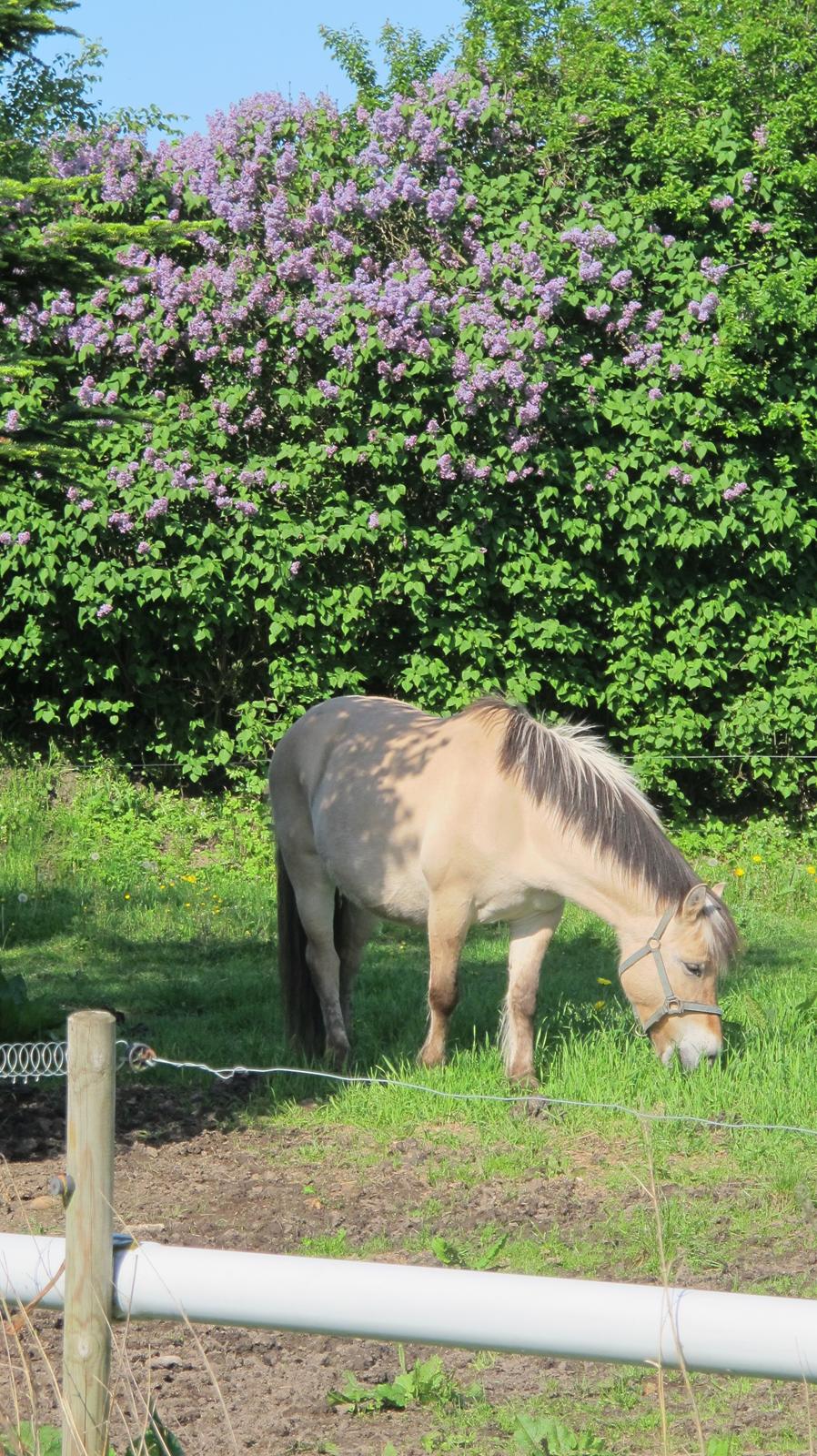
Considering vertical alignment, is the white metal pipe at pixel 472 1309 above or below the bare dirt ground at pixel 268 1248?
above

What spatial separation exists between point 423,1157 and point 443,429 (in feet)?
20.2

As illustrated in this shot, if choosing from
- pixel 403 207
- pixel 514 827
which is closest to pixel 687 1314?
pixel 514 827

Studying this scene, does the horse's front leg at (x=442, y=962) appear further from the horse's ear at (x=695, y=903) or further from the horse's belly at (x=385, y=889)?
the horse's ear at (x=695, y=903)

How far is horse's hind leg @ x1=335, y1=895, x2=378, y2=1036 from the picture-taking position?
682cm

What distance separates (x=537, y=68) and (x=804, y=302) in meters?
2.75

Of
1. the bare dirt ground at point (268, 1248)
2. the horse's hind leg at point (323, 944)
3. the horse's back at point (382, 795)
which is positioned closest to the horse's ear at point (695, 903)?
the horse's back at point (382, 795)

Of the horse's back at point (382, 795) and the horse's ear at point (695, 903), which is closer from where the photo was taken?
the horse's ear at point (695, 903)

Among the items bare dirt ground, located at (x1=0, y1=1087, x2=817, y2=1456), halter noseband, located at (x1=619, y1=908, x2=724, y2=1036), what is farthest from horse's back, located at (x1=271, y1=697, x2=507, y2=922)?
bare dirt ground, located at (x1=0, y1=1087, x2=817, y2=1456)

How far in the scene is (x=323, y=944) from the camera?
260 inches

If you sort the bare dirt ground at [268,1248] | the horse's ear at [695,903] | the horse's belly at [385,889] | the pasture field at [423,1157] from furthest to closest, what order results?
the horse's belly at [385,889]
the horse's ear at [695,903]
the pasture field at [423,1157]
the bare dirt ground at [268,1248]

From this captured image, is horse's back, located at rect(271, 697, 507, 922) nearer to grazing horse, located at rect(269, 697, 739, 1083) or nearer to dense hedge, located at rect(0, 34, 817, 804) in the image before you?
grazing horse, located at rect(269, 697, 739, 1083)

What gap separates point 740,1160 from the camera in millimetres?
5031

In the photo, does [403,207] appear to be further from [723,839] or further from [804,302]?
[723,839]

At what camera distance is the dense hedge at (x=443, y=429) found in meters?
9.85
